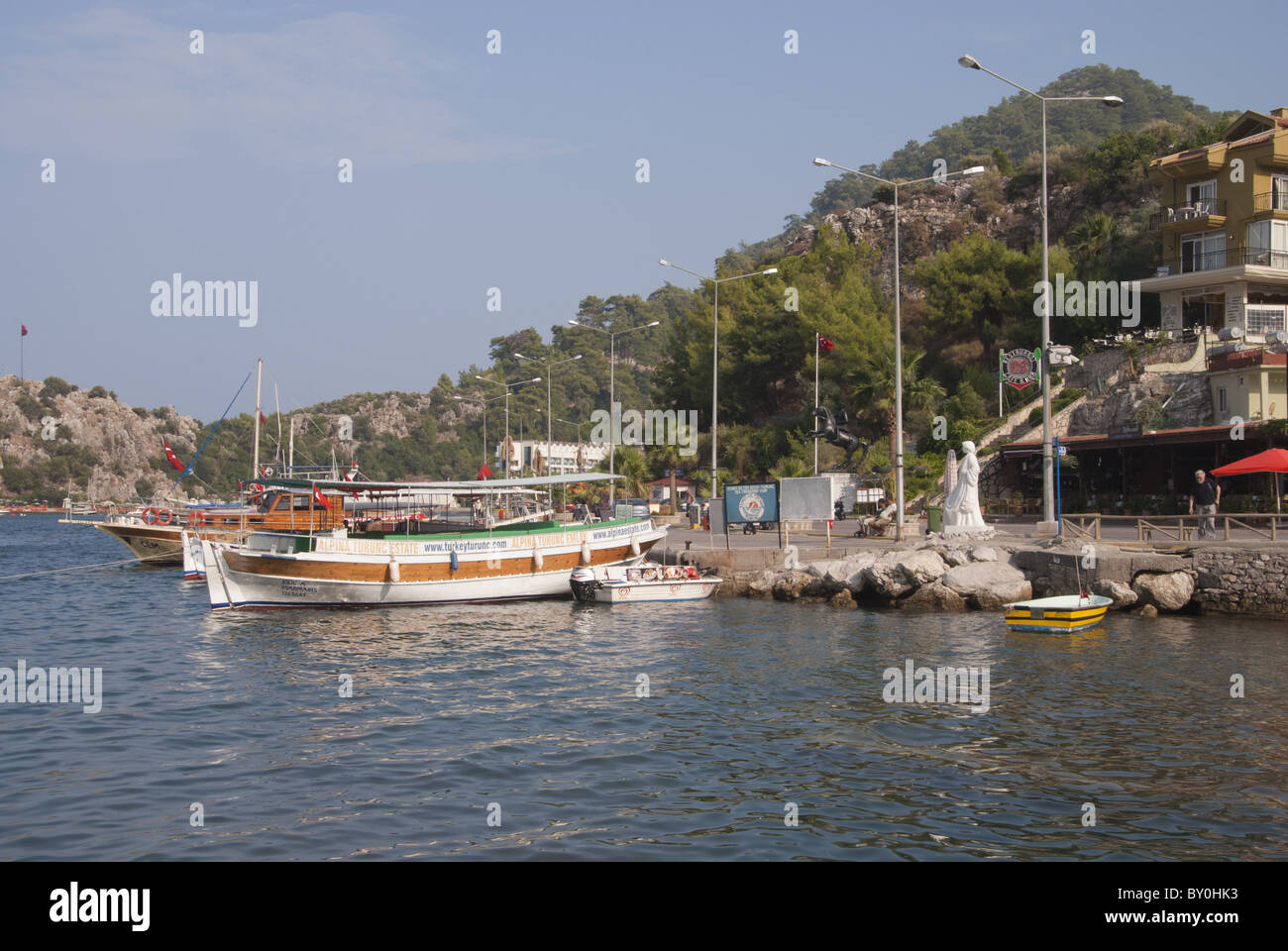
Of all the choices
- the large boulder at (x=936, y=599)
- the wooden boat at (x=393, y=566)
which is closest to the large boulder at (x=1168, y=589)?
the large boulder at (x=936, y=599)

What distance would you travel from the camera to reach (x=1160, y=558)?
25125 millimetres

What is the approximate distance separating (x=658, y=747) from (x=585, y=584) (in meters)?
15.9

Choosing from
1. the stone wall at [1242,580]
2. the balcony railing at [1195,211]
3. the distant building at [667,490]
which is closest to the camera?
the stone wall at [1242,580]

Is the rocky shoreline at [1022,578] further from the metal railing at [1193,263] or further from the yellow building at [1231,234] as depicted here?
the metal railing at [1193,263]

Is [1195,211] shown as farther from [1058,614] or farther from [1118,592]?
[1058,614]

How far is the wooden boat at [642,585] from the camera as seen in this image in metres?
29.4

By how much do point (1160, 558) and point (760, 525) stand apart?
1576 centimetres

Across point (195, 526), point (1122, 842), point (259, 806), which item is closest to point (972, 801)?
point (1122, 842)

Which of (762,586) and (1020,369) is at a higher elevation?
(1020,369)

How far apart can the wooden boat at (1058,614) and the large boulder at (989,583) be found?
10.4ft

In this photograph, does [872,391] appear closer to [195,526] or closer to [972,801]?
[195,526]

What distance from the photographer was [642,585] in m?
29.5

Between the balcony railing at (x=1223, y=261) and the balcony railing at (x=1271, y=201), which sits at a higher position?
the balcony railing at (x=1271, y=201)

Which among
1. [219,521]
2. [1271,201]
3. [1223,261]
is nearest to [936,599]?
[219,521]
